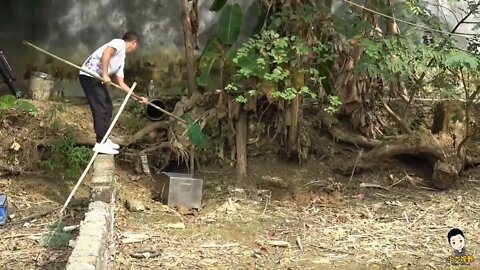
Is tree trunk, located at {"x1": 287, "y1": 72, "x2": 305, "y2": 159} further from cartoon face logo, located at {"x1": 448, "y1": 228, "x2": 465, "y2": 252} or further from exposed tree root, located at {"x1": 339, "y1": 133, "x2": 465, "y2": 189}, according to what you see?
cartoon face logo, located at {"x1": 448, "y1": 228, "x2": 465, "y2": 252}

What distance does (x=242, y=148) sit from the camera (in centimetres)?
796

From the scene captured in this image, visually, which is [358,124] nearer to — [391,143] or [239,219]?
[391,143]

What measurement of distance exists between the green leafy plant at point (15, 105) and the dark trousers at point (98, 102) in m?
1.13

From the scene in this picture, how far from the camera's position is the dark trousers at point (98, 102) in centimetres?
702

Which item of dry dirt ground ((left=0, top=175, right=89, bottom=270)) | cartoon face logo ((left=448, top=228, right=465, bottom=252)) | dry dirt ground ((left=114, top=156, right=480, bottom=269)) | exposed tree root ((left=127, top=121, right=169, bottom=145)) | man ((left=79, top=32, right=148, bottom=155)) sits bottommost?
dry dirt ground ((left=0, top=175, right=89, bottom=270))

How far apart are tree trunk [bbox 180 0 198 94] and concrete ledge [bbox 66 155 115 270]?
168cm

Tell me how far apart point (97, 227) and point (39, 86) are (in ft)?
13.8

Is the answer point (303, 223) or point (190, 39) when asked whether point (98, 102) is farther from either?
point (303, 223)

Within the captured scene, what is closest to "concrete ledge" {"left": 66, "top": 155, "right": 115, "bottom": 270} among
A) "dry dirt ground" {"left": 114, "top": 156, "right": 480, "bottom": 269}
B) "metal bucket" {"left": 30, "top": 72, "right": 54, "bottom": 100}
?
"dry dirt ground" {"left": 114, "top": 156, "right": 480, "bottom": 269}

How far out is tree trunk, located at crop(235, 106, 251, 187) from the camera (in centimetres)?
785

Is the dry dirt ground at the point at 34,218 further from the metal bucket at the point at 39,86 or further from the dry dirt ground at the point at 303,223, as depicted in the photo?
the metal bucket at the point at 39,86

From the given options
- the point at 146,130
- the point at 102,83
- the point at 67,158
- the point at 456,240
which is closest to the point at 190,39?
the point at 146,130

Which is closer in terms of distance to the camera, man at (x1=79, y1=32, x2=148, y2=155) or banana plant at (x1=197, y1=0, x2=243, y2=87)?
man at (x1=79, y1=32, x2=148, y2=155)

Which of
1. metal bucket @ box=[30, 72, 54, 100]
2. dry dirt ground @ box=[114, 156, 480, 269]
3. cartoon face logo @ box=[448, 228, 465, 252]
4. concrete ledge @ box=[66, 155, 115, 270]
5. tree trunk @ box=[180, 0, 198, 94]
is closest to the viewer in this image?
concrete ledge @ box=[66, 155, 115, 270]
